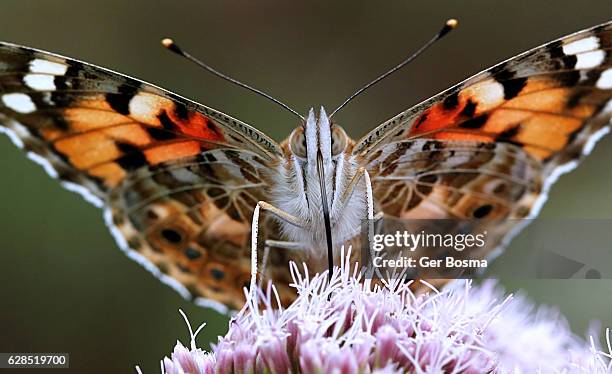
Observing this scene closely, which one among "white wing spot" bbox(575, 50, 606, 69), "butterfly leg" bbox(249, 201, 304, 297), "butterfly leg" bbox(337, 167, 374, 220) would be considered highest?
"white wing spot" bbox(575, 50, 606, 69)

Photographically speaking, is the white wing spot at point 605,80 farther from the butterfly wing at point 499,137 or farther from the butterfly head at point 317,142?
the butterfly head at point 317,142

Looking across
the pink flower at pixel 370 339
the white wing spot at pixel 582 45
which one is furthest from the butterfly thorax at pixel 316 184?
the white wing spot at pixel 582 45

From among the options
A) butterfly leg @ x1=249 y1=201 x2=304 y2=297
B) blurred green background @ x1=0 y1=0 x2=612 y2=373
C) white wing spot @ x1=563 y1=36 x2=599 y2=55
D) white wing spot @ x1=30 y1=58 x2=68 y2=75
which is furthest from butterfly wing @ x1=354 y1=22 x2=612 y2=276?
white wing spot @ x1=30 y1=58 x2=68 y2=75

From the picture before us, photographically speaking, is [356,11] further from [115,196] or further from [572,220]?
[115,196]

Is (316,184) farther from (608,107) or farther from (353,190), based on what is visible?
(608,107)

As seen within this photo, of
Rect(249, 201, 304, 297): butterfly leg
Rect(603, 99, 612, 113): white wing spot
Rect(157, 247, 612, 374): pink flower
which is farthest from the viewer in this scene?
Rect(603, 99, 612, 113): white wing spot

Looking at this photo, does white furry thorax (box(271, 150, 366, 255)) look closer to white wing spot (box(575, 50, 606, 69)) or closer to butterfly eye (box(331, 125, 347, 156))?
butterfly eye (box(331, 125, 347, 156))

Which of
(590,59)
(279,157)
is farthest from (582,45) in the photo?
(279,157)
